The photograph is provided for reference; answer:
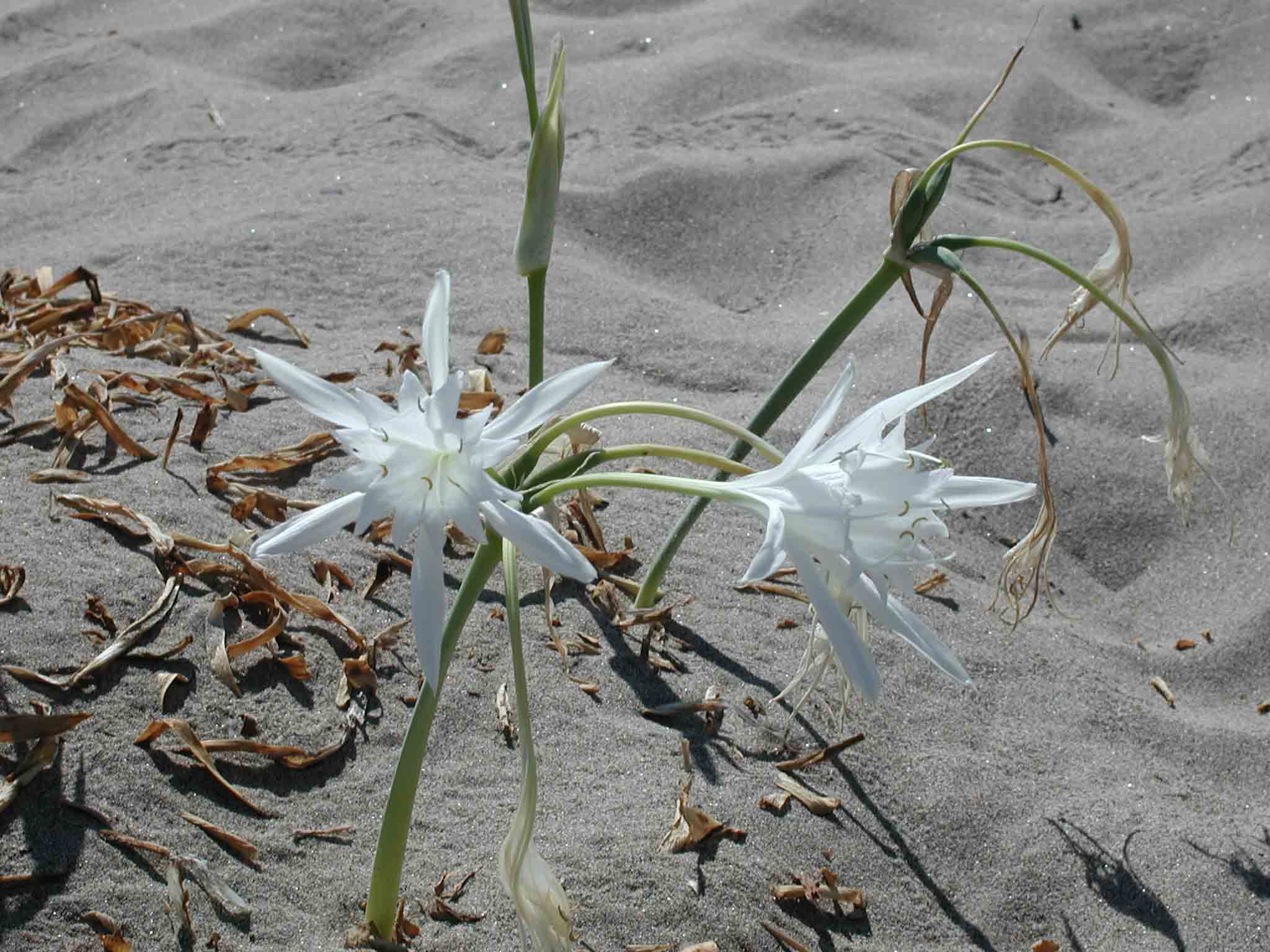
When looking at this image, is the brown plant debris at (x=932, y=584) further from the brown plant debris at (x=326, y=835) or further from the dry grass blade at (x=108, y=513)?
the dry grass blade at (x=108, y=513)

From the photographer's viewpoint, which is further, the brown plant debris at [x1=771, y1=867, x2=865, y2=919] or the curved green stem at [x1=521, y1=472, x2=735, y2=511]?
the brown plant debris at [x1=771, y1=867, x2=865, y2=919]

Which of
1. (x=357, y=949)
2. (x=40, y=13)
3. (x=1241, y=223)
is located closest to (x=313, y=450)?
(x=357, y=949)

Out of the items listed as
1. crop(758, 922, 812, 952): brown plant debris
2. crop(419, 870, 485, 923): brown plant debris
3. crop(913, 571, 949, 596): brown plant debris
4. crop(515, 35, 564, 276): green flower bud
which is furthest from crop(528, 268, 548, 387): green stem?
crop(913, 571, 949, 596): brown plant debris

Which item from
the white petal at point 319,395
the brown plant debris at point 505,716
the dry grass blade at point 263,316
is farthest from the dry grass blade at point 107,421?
the white petal at point 319,395

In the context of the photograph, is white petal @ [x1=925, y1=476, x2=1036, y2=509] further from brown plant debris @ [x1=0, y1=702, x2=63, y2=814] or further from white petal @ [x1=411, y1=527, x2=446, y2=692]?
brown plant debris @ [x1=0, y1=702, x2=63, y2=814]

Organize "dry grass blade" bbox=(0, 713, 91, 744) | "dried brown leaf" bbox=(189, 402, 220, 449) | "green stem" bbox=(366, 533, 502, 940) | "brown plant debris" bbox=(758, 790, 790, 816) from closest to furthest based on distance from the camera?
"green stem" bbox=(366, 533, 502, 940) < "dry grass blade" bbox=(0, 713, 91, 744) < "brown plant debris" bbox=(758, 790, 790, 816) < "dried brown leaf" bbox=(189, 402, 220, 449)

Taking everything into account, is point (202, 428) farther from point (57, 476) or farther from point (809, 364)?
point (809, 364)
